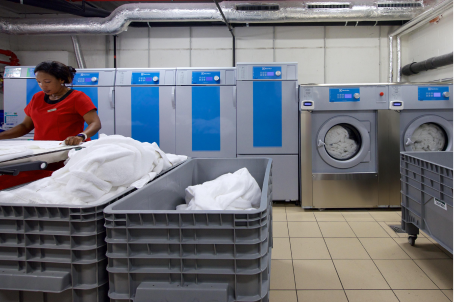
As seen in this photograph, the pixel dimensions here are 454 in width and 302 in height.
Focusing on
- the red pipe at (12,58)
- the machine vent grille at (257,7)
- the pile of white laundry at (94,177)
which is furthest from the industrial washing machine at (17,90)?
the pile of white laundry at (94,177)

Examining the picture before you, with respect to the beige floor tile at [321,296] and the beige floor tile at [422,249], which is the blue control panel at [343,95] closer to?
the beige floor tile at [422,249]

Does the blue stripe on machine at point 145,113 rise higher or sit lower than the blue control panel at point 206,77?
lower

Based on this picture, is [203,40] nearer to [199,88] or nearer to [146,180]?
[199,88]

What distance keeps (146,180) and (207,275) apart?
517 mm

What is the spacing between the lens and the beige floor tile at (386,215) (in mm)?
3082

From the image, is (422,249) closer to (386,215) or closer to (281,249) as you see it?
(386,215)

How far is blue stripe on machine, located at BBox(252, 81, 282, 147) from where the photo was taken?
357 centimetres

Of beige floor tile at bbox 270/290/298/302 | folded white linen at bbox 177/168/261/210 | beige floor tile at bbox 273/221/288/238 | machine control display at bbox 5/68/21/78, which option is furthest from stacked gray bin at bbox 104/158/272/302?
machine control display at bbox 5/68/21/78

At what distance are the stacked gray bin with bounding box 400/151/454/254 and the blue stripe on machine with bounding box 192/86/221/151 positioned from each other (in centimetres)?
209

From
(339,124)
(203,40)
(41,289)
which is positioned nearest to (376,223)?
(339,124)

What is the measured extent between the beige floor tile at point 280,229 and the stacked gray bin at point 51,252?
6.81ft

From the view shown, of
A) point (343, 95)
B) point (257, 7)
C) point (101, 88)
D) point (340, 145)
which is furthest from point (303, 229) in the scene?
point (101, 88)

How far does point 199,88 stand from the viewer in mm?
3713

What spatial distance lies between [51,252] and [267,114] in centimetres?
306
